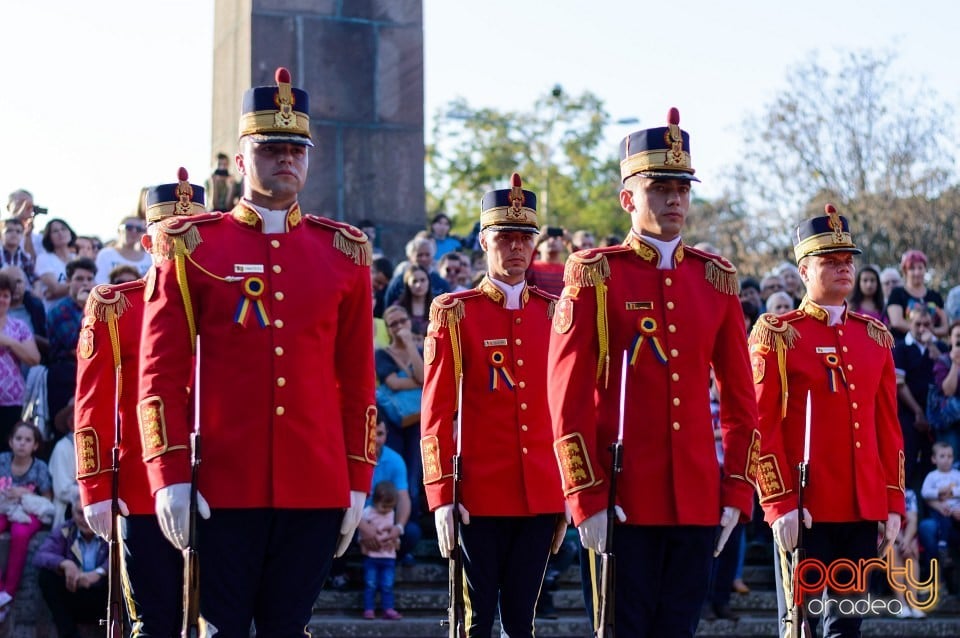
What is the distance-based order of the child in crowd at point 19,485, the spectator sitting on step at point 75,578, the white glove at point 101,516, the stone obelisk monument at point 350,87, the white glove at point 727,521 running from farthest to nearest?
the stone obelisk monument at point 350,87 < the child in crowd at point 19,485 < the spectator sitting on step at point 75,578 < the white glove at point 101,516 < the white glove at point 727,521

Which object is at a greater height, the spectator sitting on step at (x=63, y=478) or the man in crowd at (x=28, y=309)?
the man in crowd at (x=28, y=309)

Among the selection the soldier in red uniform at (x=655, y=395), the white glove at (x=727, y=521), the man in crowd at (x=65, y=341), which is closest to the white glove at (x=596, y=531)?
the soldier in red uniform at (x=655, y=395)

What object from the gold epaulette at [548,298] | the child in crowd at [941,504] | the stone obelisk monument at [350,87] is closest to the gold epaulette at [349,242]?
the gold epaulette at [548,298]

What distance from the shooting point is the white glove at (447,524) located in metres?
8.45

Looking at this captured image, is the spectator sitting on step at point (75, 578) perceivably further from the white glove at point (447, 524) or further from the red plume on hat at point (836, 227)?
the red plume on hat at point (836, 227)

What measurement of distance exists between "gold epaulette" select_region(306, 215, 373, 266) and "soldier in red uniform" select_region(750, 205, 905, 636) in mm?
2913

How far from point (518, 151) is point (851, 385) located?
42226 mm

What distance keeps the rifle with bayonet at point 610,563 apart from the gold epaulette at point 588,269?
0.45 metres

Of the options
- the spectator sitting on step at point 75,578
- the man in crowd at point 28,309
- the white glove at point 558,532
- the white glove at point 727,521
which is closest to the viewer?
the white glove at point 727,521

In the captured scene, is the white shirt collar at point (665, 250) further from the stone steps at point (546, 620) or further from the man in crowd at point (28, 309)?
the man in crowd at point (28, 309)

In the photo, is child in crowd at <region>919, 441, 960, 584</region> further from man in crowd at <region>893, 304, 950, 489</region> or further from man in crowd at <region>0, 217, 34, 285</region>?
man in crowd at <region>0, 217, 34, 285</region>

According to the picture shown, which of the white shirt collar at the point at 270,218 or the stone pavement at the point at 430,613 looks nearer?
the white shirt collar at the point at 270,218

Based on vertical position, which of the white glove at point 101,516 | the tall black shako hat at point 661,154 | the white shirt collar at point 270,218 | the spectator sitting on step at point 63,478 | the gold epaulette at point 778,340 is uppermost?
the tall black shako hat at point 661,154

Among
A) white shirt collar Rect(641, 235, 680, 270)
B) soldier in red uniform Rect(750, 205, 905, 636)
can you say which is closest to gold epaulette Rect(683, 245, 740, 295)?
white shirt collar Rect(641, 235, 680, 270)
